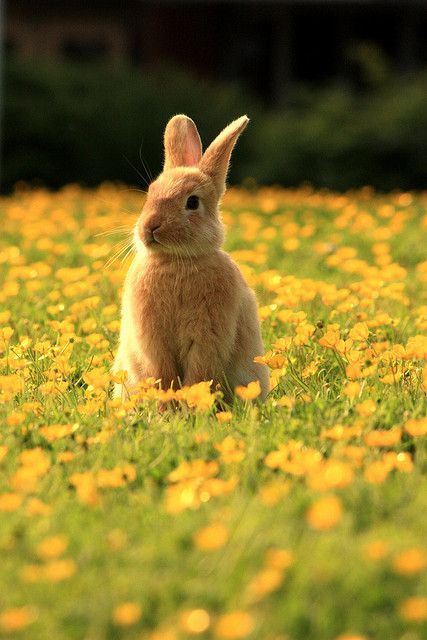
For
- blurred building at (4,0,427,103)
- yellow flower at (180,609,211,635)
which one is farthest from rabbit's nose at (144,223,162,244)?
blurred building at (4,0,427,103)

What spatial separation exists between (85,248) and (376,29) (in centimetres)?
1504

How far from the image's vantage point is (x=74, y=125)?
14.6 meters

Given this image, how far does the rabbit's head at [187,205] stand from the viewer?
4082 mm

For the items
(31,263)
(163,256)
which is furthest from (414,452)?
(31,263)

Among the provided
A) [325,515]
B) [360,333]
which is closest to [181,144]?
[360,333]

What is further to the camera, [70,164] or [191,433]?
[70,164]

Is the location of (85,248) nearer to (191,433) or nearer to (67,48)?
(191,433)

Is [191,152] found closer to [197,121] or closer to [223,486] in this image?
[223,486]

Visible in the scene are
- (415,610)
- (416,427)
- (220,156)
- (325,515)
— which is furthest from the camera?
(220,156)

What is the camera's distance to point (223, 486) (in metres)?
3.06

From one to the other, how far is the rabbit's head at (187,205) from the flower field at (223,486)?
514 millimetres

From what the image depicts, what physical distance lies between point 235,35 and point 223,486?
Answer: 1908 centimetres

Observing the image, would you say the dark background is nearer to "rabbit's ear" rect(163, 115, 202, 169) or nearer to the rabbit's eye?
"rabbit's ear" rect(163, 115, 202, 169)

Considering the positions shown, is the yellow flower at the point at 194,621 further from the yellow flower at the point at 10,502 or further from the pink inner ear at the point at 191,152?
the pink inner ear at the point at 191,152
